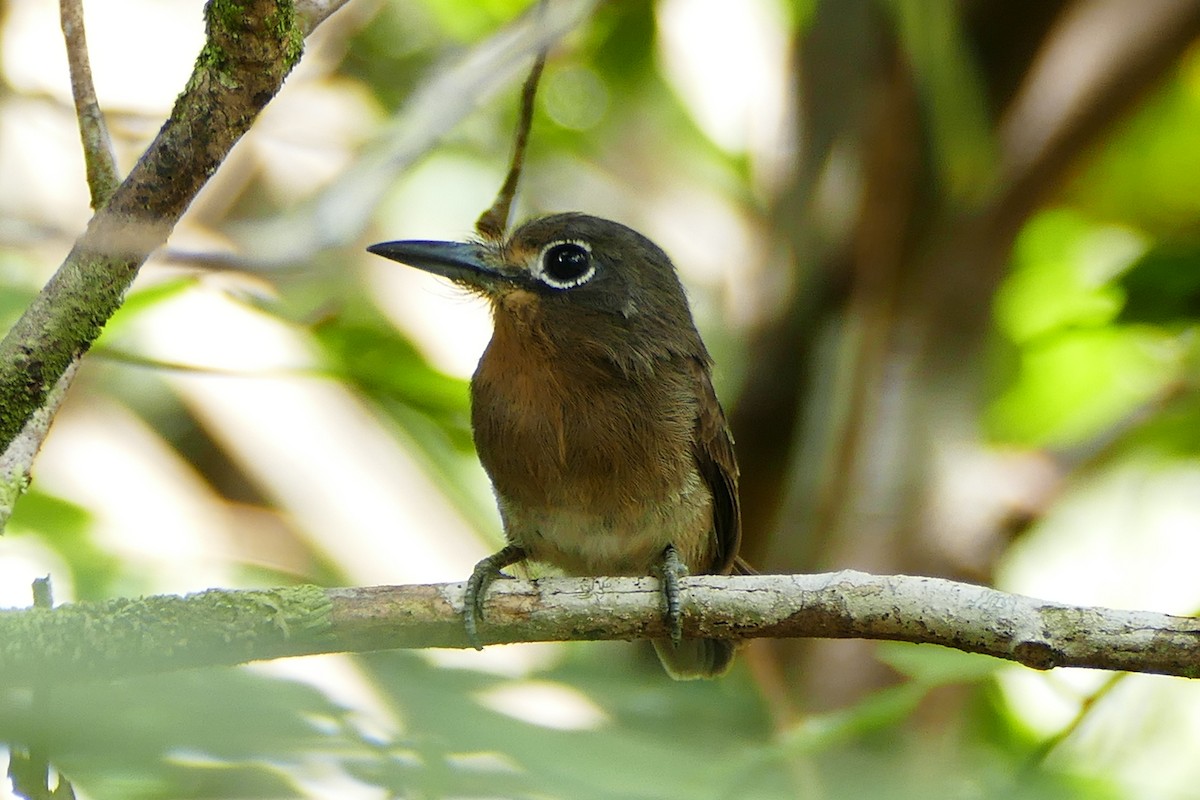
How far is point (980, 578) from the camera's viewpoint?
5410 mm

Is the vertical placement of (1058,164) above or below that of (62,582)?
above

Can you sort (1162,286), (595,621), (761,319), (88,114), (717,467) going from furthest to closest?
1. (761,319)
2. (717,467)
3. (1162,286)
4. (595,621)
5. (88,114)

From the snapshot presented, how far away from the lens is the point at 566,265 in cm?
392

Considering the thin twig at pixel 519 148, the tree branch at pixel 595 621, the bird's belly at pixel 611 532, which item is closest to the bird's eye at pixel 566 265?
the thin twig at pixel 519 148

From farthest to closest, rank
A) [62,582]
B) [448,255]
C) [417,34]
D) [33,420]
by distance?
[417,34], [62,582], [448,255], [33,420]

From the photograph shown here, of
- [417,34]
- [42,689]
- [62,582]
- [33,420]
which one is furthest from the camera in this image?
[417,34]

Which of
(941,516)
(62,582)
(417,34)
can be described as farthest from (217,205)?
(941,516)

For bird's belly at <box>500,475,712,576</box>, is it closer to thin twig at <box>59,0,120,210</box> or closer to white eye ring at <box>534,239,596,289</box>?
white eye ring at <box>534,239,596,289</box>

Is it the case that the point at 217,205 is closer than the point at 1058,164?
No

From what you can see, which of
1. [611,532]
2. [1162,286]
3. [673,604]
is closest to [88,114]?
[673,604]

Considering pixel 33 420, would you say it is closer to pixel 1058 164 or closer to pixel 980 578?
pixel 980 578

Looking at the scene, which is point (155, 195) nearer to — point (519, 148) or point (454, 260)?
point (519, 148)

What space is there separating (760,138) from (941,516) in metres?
2.21

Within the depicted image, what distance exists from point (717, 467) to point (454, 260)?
3.39 feet
